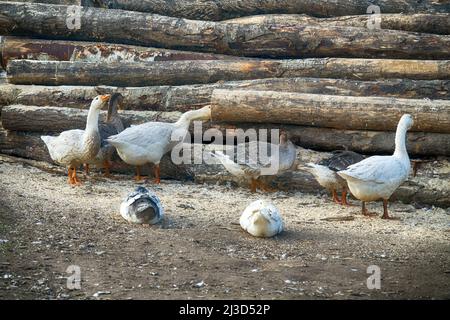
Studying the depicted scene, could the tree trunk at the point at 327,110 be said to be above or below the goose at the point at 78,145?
above

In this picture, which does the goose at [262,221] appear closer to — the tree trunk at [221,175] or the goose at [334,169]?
the goose at [334,169]

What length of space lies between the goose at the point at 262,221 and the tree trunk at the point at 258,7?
4849mm

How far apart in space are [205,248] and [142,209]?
2.77 ft

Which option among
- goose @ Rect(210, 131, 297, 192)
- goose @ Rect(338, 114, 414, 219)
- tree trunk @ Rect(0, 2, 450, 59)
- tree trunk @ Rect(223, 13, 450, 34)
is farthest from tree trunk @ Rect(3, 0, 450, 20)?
goose @ Rect(338, 114, 414, 219)

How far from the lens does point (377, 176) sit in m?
8.27

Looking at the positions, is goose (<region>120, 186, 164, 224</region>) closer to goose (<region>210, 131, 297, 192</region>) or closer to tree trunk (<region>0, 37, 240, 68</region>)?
goose (<region>210, 131, 297, 192</region>)

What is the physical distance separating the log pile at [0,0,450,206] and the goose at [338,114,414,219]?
2.28 feet

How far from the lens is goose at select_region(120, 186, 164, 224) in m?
7.74

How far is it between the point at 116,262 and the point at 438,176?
414cm

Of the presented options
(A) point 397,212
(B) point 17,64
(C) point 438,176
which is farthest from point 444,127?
(B) point 17,64

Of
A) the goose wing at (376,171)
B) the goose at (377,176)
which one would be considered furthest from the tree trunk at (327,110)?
the goose wing at (376,171)

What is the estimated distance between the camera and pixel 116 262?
6719 mm

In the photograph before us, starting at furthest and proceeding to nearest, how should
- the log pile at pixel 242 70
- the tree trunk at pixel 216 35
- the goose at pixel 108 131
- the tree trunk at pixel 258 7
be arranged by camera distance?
1. the tree trunk at pixel 258 7
2. the tree trunk at pixel 216 35
3. the goose at pixel 108 131
4. the log pile at pixel 242 70

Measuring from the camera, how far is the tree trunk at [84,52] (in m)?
11.2
